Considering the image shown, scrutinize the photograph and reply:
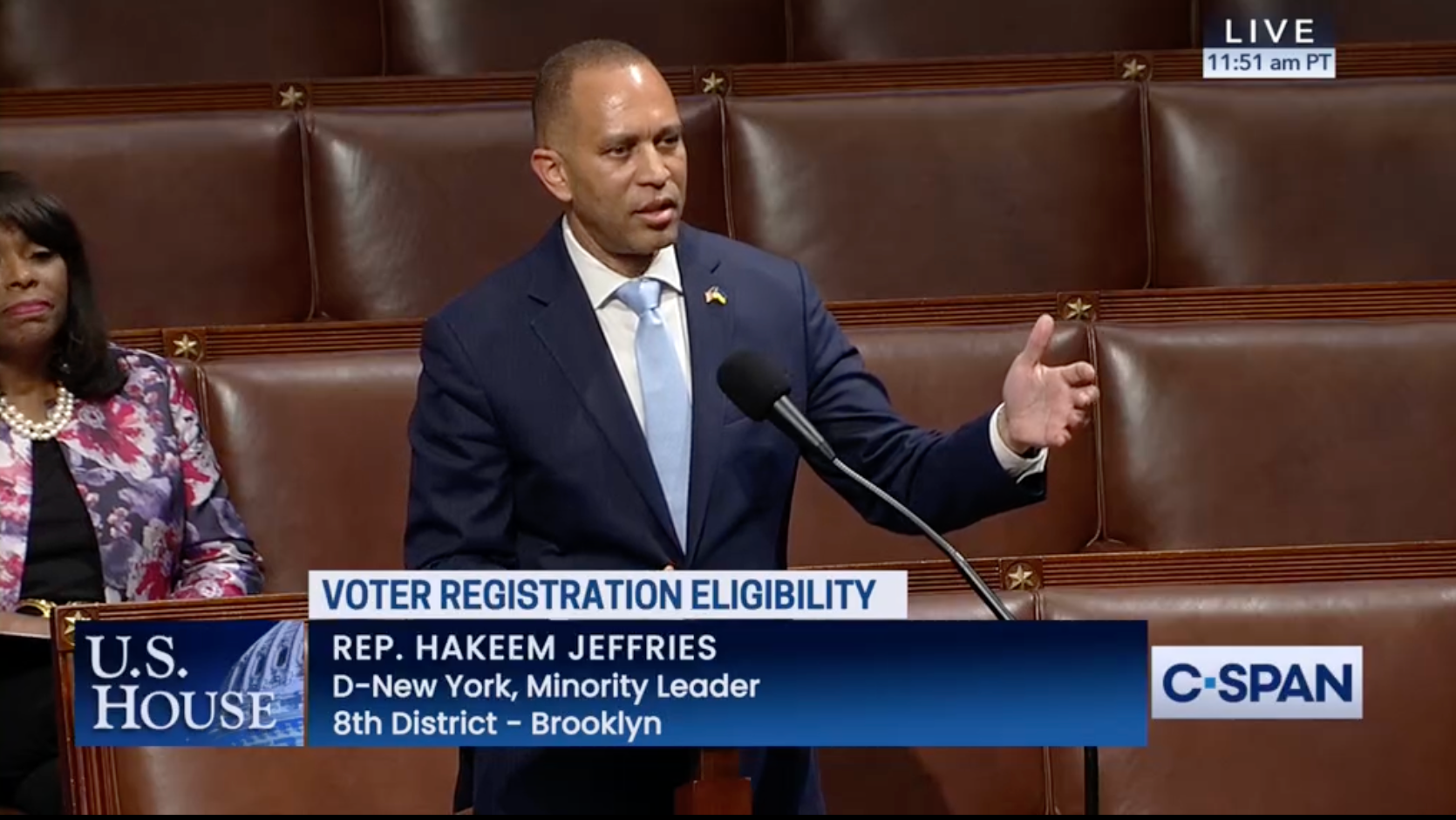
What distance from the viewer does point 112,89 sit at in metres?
1.18

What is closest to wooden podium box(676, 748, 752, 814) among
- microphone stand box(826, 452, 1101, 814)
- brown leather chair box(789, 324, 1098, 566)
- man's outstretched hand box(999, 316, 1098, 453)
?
microphone stand box(826, 452, 1101, 814)

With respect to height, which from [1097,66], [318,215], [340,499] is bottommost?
[340,499]

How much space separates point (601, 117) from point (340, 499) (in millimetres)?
297

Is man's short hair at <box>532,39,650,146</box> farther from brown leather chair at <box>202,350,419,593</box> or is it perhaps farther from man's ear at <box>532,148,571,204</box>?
brown leather chair at <box>202,350,419,593</box>

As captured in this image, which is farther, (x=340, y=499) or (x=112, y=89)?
(x=112, y=89)

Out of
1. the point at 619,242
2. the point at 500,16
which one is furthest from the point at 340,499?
the point at 500,16

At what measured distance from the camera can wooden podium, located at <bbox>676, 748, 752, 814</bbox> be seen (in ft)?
1.78

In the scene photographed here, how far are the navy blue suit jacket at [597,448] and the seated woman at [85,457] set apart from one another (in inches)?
8.8

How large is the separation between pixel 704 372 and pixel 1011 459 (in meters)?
0.12

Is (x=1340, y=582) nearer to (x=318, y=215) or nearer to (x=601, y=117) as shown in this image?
(x=601, y=117)

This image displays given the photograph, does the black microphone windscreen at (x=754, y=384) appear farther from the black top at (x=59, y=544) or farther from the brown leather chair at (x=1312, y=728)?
the black top at (x=59, y=544)

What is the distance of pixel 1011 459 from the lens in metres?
0.72

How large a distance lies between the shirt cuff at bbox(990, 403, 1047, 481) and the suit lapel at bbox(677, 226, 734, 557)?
0.32 ft

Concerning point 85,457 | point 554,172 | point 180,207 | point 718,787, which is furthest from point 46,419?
point 718,787
